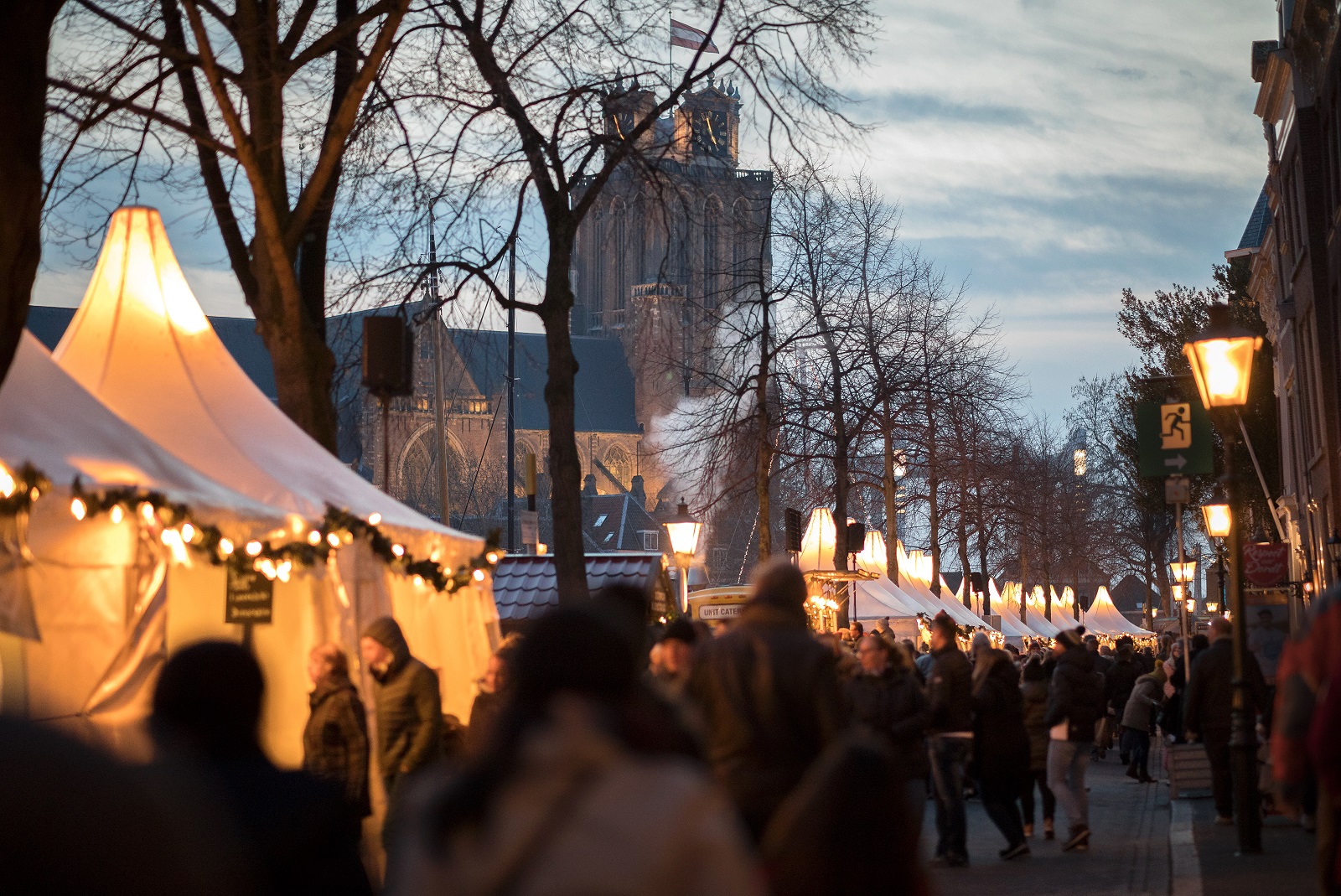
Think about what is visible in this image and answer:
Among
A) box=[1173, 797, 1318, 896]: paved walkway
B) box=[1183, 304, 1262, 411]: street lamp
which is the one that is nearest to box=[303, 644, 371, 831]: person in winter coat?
box=[1173, 797, 1318, 896]: paved walkway

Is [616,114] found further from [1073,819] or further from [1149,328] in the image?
[1149,328]

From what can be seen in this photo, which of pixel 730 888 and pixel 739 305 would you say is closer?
pixel 730 888

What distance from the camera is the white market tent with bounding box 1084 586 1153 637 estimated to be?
2406 inches

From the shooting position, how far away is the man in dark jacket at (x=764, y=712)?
5945 millimetres

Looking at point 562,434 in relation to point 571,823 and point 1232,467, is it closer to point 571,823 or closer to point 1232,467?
point 1232,467

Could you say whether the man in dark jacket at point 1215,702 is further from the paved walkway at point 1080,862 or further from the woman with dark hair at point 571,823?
the woman with dark hair at point 571,823

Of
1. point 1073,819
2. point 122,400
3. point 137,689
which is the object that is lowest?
point 1073,819

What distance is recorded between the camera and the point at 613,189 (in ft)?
57.8

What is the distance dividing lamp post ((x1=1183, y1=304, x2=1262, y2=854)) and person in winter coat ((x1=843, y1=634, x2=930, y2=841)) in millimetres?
2036

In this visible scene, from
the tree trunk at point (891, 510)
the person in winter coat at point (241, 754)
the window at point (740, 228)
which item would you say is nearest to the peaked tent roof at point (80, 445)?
the person in winter coat at point (241, 754)

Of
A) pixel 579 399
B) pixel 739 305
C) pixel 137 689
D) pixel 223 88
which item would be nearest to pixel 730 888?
pixel 137 689

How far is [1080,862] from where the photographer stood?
12008 mm

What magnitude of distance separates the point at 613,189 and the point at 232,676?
14485mm

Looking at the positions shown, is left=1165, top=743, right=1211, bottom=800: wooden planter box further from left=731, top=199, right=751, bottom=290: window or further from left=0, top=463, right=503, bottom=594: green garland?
left=0, top=463, right=503, bottom=594: green garland
